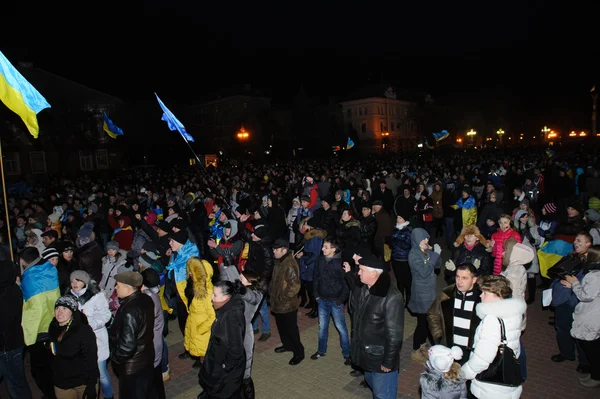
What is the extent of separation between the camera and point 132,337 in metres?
4.09

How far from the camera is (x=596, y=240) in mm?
7094

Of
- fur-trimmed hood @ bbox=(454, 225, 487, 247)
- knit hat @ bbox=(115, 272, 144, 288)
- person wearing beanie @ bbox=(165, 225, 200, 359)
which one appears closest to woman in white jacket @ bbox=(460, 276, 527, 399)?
fur-trimmed hood @ bbox=(454, 225, 487, 247)

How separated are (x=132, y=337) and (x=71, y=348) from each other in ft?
2.10

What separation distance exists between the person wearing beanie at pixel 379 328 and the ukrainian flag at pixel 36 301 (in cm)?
371

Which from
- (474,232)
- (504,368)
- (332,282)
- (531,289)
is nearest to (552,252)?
(531,289)

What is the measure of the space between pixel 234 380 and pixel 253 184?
1507 cm

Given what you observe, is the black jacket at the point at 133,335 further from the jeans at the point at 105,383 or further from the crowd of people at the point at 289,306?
the jeans at the point at 105,383

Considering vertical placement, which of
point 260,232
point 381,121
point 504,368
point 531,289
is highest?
point 381,121

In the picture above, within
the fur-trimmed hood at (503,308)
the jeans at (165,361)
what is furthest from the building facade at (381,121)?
the fur-trimmed hood at (503,308)

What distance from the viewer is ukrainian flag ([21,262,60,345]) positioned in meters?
4.98

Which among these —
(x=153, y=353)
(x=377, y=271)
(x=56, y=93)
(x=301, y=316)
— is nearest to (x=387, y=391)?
(x=377, y=271)

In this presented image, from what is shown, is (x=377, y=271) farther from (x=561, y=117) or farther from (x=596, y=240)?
(x=561, y=117)

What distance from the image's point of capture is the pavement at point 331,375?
16.7 feet

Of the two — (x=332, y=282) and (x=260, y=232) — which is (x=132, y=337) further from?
(x=260, y=232)
